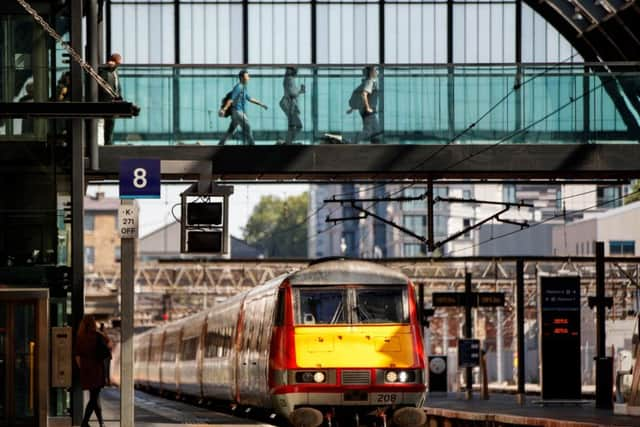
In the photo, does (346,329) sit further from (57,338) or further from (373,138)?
(373,138)

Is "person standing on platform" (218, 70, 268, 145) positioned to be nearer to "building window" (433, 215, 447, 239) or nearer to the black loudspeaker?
the black loudspeaker

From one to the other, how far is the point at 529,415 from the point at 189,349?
1349cm

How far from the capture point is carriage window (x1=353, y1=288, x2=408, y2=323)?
85.1ft

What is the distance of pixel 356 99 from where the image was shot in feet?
104

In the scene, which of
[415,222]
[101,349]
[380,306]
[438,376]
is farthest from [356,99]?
[415,222]

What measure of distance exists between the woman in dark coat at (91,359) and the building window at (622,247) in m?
63.3

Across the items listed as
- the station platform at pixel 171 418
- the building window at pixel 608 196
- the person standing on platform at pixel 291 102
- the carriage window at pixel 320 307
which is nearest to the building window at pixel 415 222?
the building window at pixel 608 196

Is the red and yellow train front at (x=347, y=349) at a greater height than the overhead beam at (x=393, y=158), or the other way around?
the overhead beam at (x=393, y=158)

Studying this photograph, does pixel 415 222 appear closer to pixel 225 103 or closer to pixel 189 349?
pixel 189 349

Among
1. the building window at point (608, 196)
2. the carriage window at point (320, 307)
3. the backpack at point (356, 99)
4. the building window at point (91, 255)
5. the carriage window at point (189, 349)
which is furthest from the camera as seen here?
the building window at point (91, 255)

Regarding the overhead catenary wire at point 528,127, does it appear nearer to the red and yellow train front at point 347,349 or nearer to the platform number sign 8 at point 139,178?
the red and yellow train front at point 347,349

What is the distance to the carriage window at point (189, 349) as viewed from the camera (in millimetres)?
41319

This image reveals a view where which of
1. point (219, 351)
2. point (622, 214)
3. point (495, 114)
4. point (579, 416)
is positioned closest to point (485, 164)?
point (495, 114)

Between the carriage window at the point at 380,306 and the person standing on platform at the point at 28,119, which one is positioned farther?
the person standing on platform at the point at 28,119
